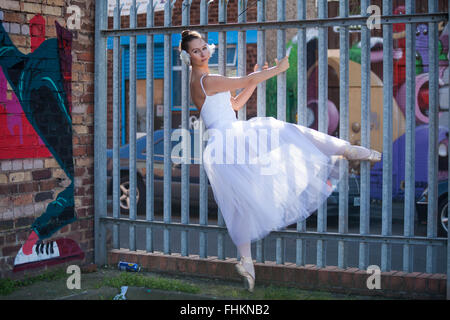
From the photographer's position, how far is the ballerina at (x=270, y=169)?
5340 mm

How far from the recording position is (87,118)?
264 inches

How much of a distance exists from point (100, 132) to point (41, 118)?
72 cm

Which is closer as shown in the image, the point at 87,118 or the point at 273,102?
the point at 87,118

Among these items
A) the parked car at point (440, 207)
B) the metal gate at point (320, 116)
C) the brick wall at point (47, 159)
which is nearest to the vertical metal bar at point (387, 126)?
the metal gate at point (320, 116)

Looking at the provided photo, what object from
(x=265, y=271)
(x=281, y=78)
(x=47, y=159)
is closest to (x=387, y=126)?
(x=281, y=78)

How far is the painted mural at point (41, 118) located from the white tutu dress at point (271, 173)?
1824 millimetres

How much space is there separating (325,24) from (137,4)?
2081mm

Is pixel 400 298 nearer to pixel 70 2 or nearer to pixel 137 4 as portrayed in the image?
pixel 137 4

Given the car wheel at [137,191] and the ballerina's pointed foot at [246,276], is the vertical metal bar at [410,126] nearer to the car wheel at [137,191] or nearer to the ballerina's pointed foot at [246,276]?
the ballerina's pointed foot at [246,276]

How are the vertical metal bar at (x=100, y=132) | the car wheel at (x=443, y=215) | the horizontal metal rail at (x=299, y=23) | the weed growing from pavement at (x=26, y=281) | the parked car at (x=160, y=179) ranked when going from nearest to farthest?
the horizontal metal rail at (x=299, y=23) < the weed growing from pavement at (x=26, y=281) < the vertical metal bar at (x=100, y=132) < the car wheel at (x=443, y=215) < the parked car at (x=160, y=179)

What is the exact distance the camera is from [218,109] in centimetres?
562

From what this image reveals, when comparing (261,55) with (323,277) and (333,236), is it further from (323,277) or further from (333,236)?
(323,277)
